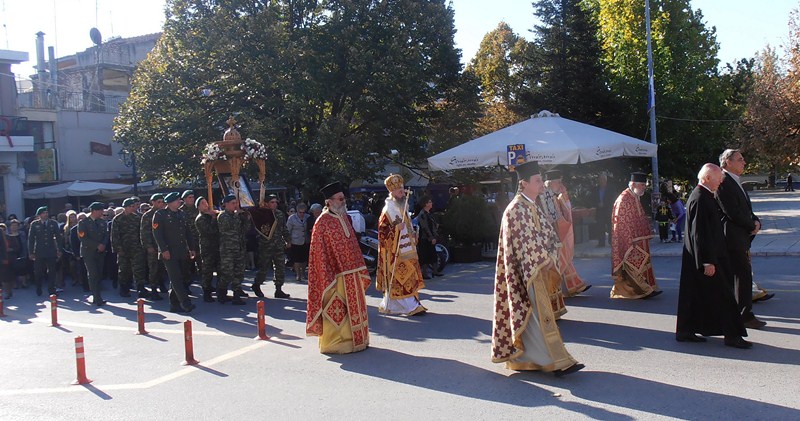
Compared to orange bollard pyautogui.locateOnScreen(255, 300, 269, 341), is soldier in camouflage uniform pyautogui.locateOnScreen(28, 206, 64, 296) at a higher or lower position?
higher

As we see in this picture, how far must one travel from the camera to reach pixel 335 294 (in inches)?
316

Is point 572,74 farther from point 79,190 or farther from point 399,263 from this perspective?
point 399,263

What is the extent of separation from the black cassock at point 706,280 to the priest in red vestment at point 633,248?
8.69 feet

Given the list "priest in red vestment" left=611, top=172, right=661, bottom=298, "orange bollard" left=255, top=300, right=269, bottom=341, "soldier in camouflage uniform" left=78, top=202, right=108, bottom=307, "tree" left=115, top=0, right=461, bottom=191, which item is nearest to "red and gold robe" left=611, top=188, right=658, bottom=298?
"priest in red vestment" left=611, top=172, right=661, bottom=298

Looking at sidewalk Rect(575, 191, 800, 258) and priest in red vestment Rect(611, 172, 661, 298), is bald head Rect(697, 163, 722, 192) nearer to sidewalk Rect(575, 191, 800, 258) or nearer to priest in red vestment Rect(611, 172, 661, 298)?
priest in red vestment Rect(611, 172, 661, 298)

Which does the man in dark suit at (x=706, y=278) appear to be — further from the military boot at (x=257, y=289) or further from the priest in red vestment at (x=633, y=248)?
the military boot at (x=257, y=289)

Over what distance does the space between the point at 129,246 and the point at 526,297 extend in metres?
9.80

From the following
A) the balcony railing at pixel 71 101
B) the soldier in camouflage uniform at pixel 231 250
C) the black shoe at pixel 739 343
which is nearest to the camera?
the black shoe at pixel 739 343

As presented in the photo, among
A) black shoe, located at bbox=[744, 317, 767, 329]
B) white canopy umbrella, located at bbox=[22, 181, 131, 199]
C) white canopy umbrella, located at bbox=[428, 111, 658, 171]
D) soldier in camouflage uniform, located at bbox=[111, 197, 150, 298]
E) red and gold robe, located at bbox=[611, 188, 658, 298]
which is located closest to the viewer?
black shoe, located at bbox=[744, 317, 767, 329]

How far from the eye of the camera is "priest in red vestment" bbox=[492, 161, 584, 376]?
20.6 ft

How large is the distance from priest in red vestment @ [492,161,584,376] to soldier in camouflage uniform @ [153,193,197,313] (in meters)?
6.81

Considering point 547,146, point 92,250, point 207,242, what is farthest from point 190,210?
point 547,146

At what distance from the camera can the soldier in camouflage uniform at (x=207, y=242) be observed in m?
12.7

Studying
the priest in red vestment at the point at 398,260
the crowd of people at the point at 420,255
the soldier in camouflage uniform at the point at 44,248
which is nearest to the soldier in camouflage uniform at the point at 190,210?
the crowd of people at the point at 420,255
